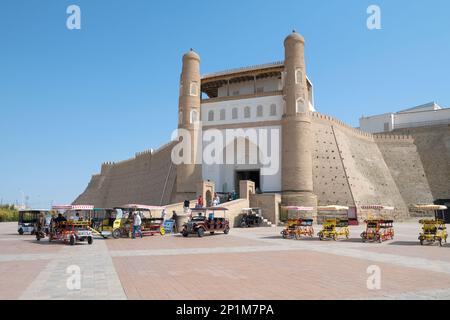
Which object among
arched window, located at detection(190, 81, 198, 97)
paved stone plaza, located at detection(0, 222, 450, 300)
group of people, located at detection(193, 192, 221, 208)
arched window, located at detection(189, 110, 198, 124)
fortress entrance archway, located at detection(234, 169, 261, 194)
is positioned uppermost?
arched window, located at detection(190, 81, 198, 97)

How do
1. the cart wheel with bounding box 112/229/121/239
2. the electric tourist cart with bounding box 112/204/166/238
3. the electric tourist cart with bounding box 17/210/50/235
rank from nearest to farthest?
1. the cart wheel with bounding box 112/229/121/239
2. the electric tourist cart with bounding box 112/204/166/238
3. the electric tourist cart with bounding box 17/210/50/235

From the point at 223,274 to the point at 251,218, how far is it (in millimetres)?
18992

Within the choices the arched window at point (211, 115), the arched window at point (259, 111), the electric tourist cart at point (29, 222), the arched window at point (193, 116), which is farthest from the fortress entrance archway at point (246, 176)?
the electric tourist cart at point (29, 222)

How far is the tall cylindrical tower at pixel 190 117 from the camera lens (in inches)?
1305

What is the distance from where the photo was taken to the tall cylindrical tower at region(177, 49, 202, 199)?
33156 mm

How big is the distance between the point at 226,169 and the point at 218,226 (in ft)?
51.8

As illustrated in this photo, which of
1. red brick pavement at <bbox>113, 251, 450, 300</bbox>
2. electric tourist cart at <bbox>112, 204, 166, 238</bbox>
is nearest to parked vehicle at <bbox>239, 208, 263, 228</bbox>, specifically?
electric tourist cart at <bbox>112, 204, 166, 238</bbox>

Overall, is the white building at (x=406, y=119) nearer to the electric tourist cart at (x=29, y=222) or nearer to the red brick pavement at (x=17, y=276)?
the electric tourist cart at (x=29, y=222)

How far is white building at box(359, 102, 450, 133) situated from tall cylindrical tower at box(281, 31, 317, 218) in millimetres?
26047

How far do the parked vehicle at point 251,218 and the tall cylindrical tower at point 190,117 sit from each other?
7.13 meters

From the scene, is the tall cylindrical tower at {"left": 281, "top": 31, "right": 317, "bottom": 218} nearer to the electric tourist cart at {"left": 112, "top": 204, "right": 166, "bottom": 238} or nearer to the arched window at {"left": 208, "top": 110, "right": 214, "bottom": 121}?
the arched window at {"left": 208, "top": 110, "right": 214, "bottom": 121}

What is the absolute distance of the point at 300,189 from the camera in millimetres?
30281

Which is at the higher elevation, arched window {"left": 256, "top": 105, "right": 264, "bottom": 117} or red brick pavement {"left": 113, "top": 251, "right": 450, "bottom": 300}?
arched window {"left": 256, "top": 105, "right": 264, "bottom": 117}
